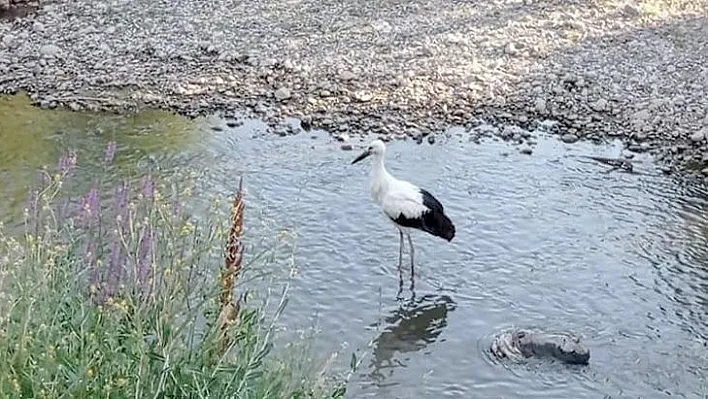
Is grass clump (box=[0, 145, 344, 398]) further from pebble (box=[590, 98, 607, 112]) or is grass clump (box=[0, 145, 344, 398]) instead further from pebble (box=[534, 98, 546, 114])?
pebble (box=[590, 98, 607, 112])

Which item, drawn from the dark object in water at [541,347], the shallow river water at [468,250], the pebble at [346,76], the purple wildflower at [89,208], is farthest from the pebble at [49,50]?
the purple wildflower at [89,208]

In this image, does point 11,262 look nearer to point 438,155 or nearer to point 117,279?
point 117,279

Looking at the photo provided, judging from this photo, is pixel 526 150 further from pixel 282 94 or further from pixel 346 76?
pixel 282 94

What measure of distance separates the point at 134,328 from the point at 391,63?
786 cm

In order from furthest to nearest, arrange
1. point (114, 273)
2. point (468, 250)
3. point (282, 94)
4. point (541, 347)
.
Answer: point (282, 94)
point (468, 250)
point (541, 347)
point (114, 273)

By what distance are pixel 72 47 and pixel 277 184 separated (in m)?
4.23

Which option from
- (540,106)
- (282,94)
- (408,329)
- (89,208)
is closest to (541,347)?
(408,329)

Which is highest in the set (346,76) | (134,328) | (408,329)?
(134,328)

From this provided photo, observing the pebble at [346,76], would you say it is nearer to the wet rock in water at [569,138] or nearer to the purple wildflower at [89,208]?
the wet rock in water at [569,138]

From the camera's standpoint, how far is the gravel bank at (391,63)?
1089cm

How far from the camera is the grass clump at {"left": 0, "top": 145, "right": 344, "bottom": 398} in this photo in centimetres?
420

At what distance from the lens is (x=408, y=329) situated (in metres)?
7.51

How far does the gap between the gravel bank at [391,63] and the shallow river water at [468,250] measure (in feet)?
1.67

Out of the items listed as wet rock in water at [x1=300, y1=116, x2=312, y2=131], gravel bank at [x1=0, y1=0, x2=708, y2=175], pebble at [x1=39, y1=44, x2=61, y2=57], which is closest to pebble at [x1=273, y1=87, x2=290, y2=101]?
gravel bank at [x1=0, y1=0, x2=708, y2=175]
